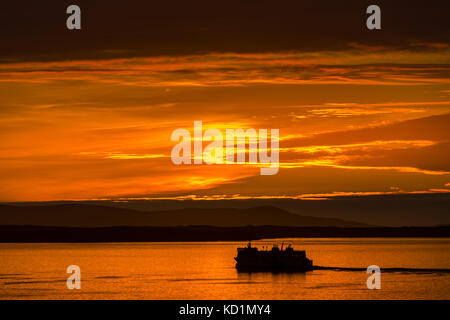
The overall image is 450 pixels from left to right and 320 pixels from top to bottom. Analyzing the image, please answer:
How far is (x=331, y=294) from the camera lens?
333 feet

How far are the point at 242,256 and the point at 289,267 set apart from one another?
1095cm

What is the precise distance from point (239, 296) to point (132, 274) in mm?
59896

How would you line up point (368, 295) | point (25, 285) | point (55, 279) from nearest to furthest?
1. point (368, 295)
2. point (25, 285)
3. point (55, 279)

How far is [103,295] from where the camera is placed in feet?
341
